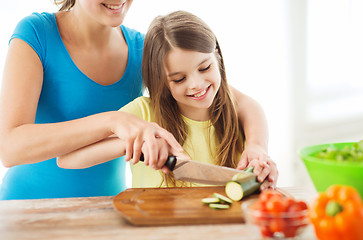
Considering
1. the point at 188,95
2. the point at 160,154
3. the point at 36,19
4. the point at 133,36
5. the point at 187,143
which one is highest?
the point at 36,19

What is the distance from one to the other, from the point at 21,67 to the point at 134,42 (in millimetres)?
618

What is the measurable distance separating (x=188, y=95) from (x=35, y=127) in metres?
0.64

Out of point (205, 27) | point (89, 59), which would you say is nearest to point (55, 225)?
point (89, 59)

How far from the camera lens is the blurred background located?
10.3 ft

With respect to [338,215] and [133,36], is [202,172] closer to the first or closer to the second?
[338,215]

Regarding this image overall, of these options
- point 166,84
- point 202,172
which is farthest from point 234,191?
point 166,84

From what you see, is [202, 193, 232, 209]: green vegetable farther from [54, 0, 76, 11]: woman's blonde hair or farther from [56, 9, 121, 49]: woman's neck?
[54, 0, 76, 11]: woman's blonde hair

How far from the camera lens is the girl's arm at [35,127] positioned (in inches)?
54.9

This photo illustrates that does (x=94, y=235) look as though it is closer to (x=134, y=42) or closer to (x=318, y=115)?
(x=134, y=42)

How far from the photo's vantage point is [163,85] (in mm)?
1829

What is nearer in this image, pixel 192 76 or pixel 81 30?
pixel 192 76

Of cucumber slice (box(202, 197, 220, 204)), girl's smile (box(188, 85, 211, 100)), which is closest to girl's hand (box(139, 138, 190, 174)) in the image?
cucumber slice (box(202, 197, 220, 204))

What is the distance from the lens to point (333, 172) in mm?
1081

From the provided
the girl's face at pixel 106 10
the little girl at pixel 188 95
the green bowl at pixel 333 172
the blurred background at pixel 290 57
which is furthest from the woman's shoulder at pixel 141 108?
the blurred background at pixel 290 57
